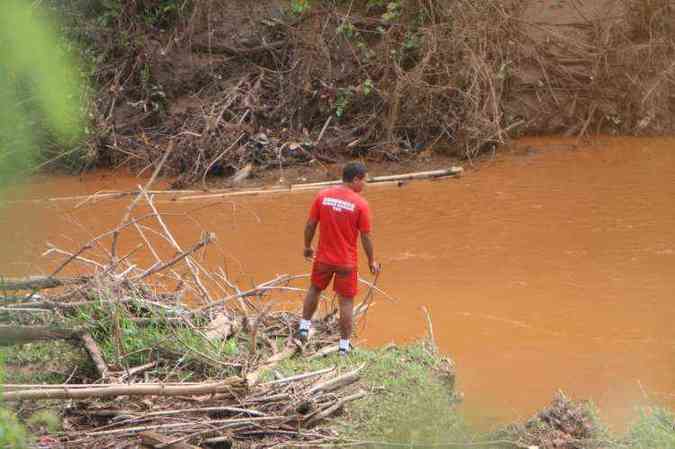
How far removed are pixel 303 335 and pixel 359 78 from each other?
967 centimetres

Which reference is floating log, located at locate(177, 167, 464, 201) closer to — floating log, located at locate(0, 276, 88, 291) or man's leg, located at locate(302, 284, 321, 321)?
man's leg, located at locate(302, 284, 321, 321)

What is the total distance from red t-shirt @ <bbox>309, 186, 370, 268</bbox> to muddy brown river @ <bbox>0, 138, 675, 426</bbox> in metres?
1.04

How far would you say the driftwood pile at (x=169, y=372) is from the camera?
4398 millimetres

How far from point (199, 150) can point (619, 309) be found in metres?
7.90

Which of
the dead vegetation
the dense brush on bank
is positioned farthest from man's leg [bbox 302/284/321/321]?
the dense brush on bank

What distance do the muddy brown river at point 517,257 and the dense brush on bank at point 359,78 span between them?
0.81 m

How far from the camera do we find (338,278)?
21.1ft

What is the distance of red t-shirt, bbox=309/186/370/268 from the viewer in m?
6.34

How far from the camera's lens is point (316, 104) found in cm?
1546

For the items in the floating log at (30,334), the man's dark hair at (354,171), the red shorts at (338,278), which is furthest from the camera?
the red shorts at (338,278)

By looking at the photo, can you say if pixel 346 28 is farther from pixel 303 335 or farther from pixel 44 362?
pixel 44 362

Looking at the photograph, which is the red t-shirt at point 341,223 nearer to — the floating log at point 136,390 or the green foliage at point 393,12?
the floating log at point 136,390

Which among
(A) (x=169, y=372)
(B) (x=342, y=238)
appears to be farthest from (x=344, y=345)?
(A) (x=169, y=372)

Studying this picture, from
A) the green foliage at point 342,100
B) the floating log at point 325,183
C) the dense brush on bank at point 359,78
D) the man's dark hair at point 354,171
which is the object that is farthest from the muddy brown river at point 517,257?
the green foliage at point 342,100
